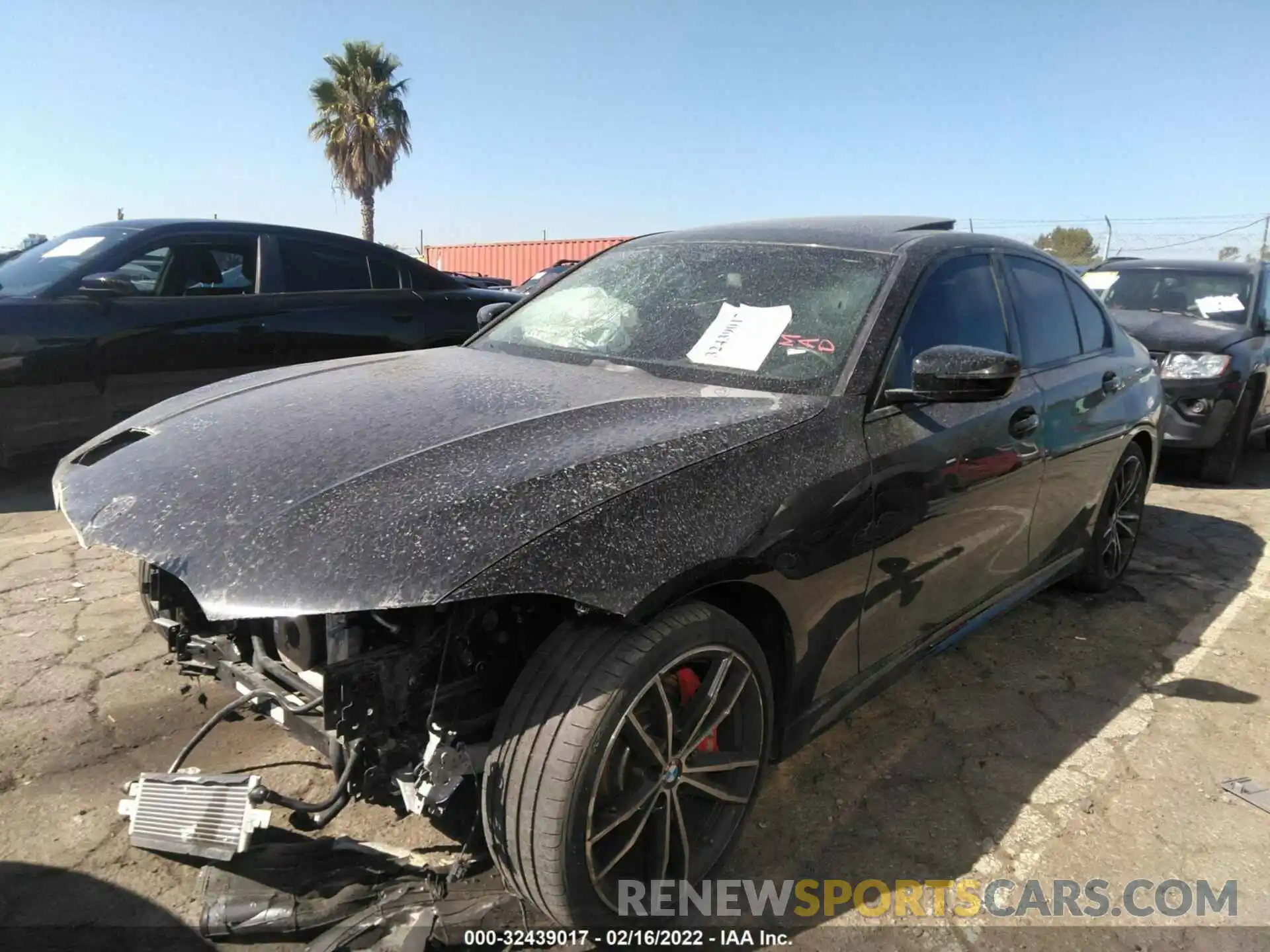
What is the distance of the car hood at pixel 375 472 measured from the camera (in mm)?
1532

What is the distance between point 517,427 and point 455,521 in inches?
17.9

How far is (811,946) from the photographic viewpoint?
1.97 meters

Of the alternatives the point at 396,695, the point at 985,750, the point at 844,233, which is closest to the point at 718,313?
the point at 844,233

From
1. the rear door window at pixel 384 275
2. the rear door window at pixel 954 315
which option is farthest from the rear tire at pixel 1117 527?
the rear door window at pixel 384 275

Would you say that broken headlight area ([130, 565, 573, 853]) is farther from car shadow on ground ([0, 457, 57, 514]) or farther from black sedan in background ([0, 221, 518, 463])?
black sedan in background ([0, 221, 518, 463])

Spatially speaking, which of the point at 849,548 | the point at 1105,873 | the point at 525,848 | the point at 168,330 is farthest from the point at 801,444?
the point at 168,330

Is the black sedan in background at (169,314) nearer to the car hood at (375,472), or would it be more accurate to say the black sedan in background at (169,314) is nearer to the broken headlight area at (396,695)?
the car hood at (375,472)

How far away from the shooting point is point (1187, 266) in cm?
720

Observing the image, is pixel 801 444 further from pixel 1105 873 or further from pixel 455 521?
pixel 1105 873

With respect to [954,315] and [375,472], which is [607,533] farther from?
→ [954,315]

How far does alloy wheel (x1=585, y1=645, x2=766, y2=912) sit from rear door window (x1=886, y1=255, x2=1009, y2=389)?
0.97 meters

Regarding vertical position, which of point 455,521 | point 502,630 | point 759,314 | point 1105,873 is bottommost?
point 1105,873

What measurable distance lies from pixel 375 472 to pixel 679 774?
3.10ft

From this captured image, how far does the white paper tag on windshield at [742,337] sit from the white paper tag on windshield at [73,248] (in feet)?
14.0
